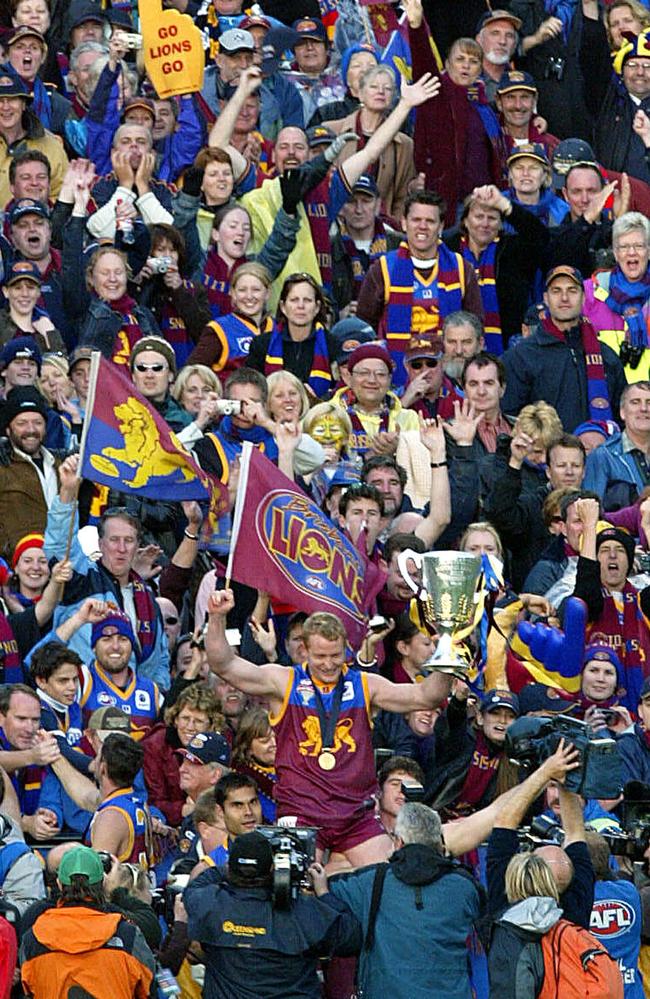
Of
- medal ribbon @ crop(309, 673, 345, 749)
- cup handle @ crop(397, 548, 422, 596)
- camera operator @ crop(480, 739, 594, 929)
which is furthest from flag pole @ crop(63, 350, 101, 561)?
camera operator @ crop(480, 739, 594, 929)

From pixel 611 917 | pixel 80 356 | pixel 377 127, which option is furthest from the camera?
pixel 377 127

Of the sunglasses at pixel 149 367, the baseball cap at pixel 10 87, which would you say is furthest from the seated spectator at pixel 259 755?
the baseball cap at pixel 10 87

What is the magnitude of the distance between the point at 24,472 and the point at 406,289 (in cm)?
334

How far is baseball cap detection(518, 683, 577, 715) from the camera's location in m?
15.9

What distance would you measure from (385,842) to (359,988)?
3.41 ft

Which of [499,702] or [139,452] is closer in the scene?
[499,702]

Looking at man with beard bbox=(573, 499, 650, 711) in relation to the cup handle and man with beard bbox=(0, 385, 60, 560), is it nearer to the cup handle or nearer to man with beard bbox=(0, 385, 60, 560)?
the cup handle

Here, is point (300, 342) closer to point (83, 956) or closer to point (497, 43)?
point (497, 43)

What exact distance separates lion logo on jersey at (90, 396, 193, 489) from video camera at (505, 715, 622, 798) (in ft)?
14.2

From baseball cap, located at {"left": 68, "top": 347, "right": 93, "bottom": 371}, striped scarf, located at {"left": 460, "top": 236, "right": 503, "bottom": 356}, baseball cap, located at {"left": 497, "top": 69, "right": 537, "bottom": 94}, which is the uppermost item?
baseball cap, located at {"left": 497, "top": 69, "right": 537, "bottom": 94}

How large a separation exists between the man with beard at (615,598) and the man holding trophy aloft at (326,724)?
279cm

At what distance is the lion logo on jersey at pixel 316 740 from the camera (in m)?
13.8

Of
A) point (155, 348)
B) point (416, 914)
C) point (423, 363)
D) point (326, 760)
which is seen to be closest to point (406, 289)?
point (423, 363)

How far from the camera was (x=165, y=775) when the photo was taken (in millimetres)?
15250
